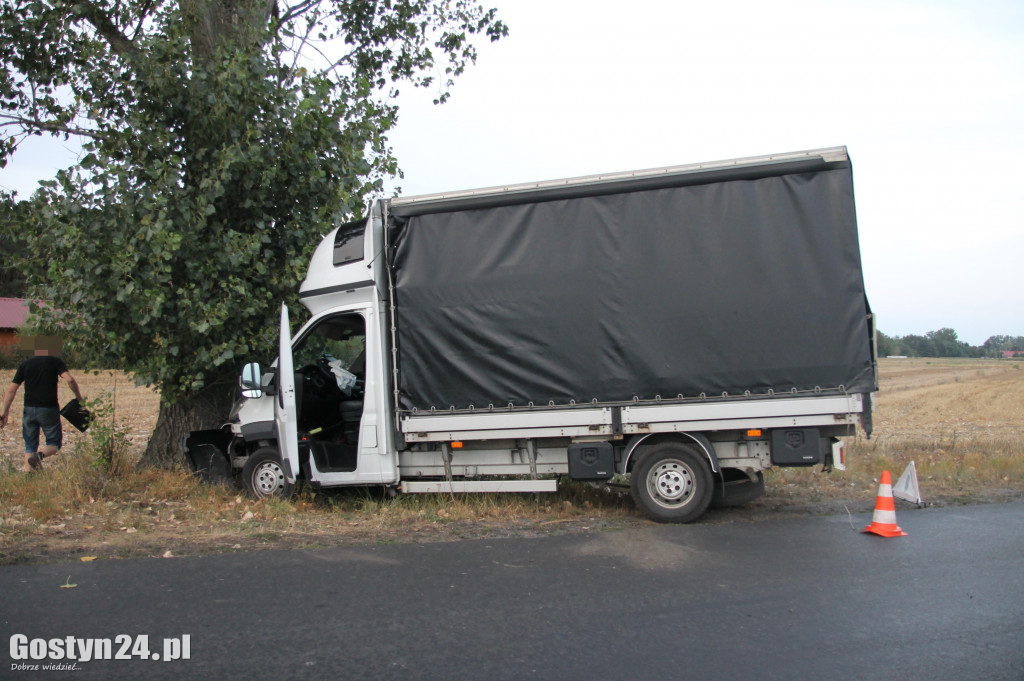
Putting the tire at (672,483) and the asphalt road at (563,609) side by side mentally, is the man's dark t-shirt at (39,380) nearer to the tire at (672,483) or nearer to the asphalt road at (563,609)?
the asphalt road at (563,609)

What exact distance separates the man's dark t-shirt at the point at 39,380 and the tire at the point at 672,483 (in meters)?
6.98

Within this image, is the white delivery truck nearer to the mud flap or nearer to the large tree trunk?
the mud flap

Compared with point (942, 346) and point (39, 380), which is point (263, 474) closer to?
point (39, 380)

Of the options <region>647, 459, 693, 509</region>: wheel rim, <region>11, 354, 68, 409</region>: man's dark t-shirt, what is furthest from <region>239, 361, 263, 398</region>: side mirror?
<region>647, 459, 693, 509</region>: wheel rim

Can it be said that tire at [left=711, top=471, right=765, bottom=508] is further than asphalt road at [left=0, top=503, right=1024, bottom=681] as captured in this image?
Yes

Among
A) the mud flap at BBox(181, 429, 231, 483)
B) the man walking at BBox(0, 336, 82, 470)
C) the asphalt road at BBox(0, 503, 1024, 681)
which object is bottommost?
the asphalt road at BBox(0, 503, 1024, 681)

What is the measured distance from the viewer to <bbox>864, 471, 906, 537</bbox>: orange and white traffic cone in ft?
23.2

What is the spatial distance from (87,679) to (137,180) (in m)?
6.49

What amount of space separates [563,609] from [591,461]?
2.65 metres

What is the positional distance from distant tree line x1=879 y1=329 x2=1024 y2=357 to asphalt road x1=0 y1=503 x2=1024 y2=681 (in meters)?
106

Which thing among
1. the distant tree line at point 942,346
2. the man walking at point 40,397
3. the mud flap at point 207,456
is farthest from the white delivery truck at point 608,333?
the distant tree line at point 942,346

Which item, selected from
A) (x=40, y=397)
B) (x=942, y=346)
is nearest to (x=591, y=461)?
(x=40, y=397)

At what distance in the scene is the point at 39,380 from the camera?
997 cm

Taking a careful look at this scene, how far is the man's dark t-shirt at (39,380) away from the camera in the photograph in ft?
32.7
